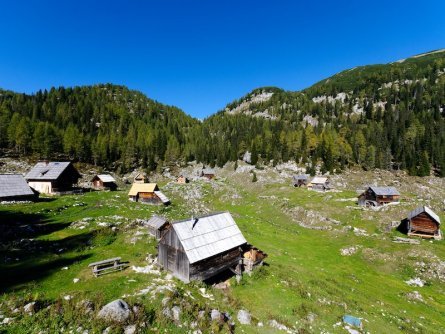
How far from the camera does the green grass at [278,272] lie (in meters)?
21.1

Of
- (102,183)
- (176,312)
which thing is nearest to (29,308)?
(176,312)

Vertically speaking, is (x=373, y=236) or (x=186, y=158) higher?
(x=186, y=158)

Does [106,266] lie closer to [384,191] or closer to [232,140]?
[384,191]

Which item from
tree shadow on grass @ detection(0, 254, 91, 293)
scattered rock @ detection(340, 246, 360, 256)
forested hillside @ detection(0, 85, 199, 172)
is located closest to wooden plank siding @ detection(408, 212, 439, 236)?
scattered rock @ detection(340, 246, 360, 256)

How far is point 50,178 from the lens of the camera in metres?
64.6

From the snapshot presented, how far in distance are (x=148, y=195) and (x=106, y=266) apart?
41538 mm

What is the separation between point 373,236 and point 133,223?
1778 inches

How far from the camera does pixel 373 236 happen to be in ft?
172

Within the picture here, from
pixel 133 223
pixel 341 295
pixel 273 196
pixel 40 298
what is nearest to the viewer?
pixel 40 298

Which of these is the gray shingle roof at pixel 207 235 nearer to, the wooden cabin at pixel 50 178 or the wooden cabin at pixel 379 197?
the wooden cabin at pixel 50 178

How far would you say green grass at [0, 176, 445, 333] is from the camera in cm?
2112

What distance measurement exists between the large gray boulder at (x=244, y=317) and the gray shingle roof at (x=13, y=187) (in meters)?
50.2

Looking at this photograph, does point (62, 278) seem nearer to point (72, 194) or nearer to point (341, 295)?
point (341, 295)

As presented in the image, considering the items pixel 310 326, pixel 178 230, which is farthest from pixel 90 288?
pixel 310 326
